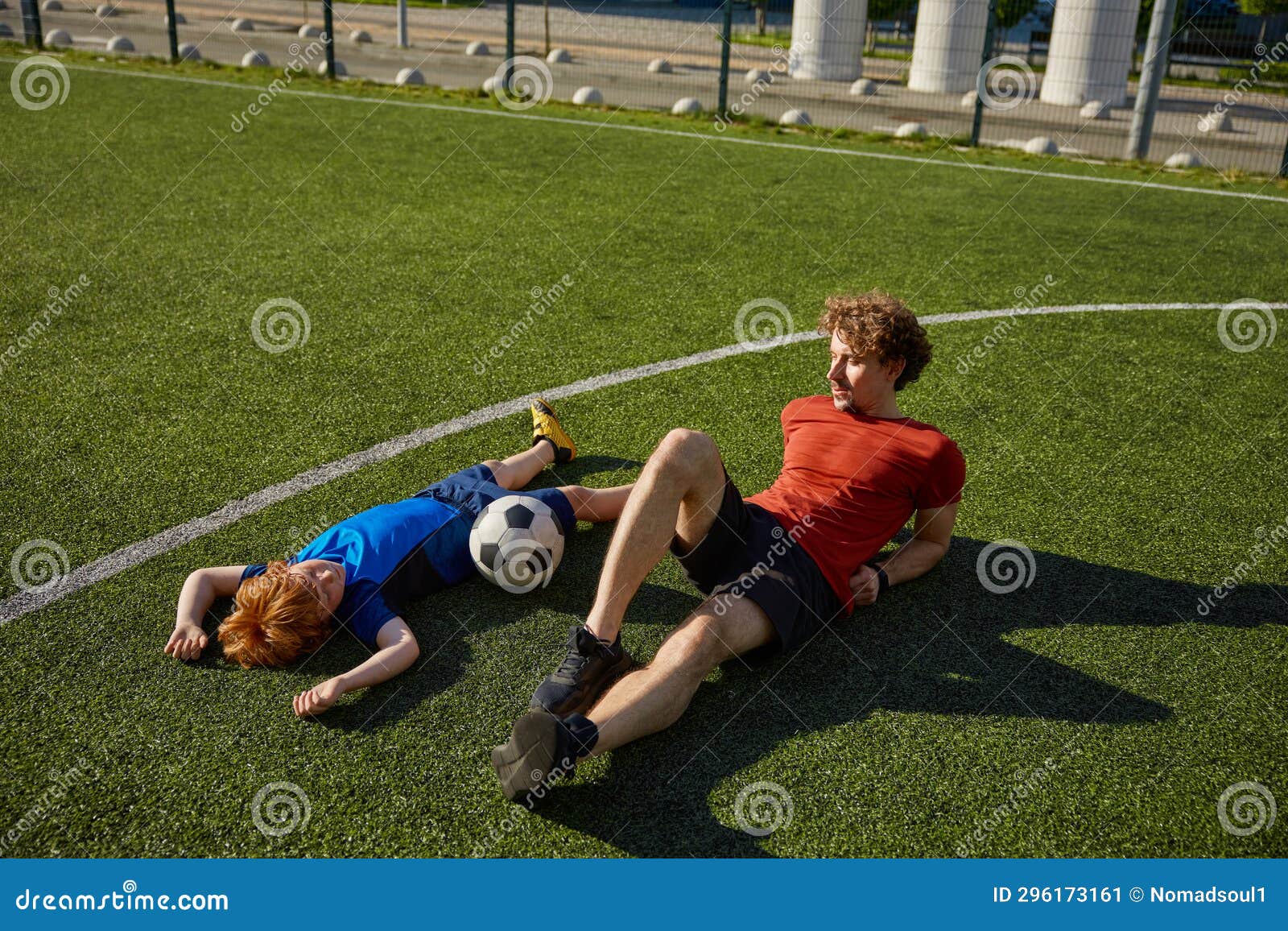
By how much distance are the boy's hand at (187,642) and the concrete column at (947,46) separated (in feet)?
73.4

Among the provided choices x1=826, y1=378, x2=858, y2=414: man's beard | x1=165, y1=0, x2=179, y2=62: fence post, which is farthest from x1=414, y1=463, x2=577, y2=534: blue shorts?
x1=165, y1=0, x2=179, y2=62: fence post

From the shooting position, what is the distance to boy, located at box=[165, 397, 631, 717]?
3889mm

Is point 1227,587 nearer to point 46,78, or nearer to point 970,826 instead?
point 970,826

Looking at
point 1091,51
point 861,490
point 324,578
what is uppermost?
point 861,490

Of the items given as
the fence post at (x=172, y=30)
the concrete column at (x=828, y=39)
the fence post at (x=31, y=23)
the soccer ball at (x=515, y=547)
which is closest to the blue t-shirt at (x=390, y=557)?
the soccer ball at (x=515, y=547)

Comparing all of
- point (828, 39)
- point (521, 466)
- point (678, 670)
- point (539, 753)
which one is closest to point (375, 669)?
point (539, 753)

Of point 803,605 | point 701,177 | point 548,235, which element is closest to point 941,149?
point 701,177

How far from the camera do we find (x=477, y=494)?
4695 millimetres

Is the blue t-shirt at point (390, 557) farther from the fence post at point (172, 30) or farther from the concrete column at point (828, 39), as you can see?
the concrete column at point (828, 39)

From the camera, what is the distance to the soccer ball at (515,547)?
14.3ft

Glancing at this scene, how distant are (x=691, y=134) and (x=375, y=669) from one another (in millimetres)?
11705

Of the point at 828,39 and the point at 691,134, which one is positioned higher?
the point at 691,134

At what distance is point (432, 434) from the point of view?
5715mm

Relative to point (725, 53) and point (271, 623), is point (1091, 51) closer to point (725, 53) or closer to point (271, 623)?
point (725, 53)
